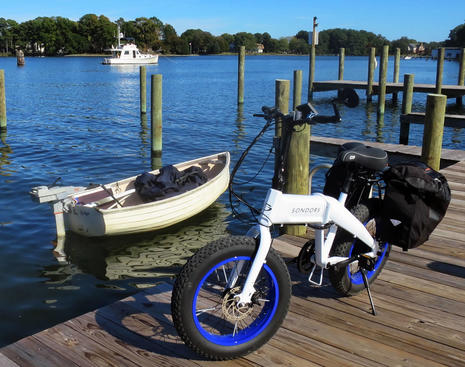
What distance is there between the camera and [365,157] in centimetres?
360

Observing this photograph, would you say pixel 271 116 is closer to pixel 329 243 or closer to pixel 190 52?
pixel 329 243

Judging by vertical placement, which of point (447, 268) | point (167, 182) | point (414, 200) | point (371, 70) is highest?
point (371, 70)

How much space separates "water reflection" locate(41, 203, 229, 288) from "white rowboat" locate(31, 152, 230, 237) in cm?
28

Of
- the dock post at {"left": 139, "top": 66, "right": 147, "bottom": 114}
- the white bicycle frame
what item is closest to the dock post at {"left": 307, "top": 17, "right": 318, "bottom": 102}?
the dock post at {"left": 139, "top": 66, "right": 147, "bottom": 114}

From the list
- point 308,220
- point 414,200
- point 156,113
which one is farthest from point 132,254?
point 156,113

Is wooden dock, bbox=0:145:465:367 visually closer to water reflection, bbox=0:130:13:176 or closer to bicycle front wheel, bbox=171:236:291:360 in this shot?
bicycle front wheel, bbox=171:236:291:360

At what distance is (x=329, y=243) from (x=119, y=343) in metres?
1.66

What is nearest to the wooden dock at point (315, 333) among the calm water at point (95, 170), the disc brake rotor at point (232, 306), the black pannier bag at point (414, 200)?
the disc brake rotor at point (232, 306)

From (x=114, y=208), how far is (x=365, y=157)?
5.30m

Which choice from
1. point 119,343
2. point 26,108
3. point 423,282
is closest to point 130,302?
point 119,343

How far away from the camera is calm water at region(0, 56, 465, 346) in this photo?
267 inches

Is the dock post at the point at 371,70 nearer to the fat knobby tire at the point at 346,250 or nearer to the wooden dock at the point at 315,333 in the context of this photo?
the wooden dock at the point at 315,333

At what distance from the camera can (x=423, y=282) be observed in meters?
4.43

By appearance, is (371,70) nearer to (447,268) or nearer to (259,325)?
(447,268)
